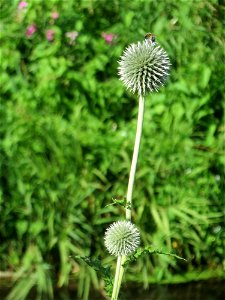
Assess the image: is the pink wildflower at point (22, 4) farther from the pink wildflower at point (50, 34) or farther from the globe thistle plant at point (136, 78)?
the globe thistle plant at point (136, 78)

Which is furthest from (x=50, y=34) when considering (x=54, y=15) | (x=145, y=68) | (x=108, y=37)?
(x=145, y=68)

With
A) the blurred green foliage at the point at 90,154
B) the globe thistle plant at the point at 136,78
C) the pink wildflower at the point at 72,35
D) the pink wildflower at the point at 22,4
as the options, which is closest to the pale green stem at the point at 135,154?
the globe thistle plant at the point at 136,78

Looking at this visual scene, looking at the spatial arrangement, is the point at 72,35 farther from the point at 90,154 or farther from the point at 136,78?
the point at 136,78

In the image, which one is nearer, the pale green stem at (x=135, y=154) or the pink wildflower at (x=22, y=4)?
the pale green stem at (x=135, y=154)

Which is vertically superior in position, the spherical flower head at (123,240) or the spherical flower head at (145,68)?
the spherical flower head at (145,68)

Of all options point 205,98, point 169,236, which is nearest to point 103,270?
point 169,236

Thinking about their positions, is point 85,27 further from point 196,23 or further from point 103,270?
point 103,270
